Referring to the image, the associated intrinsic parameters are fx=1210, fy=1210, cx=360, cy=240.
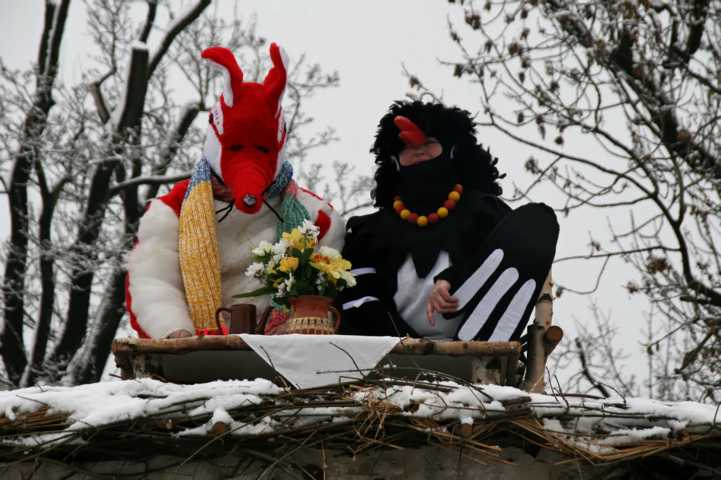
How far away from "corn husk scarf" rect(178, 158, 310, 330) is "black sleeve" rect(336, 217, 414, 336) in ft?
1.09

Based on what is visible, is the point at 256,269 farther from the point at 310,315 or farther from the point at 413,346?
the point at 413,346

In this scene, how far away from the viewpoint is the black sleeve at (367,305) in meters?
4.94

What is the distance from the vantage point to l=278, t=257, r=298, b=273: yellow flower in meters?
4.50

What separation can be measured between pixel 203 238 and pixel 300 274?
609mm

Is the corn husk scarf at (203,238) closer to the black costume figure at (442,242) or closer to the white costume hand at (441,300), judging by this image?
the black costume figure at (442,242)

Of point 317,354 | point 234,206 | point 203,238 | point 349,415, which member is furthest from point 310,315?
point 349,415

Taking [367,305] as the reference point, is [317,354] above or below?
below

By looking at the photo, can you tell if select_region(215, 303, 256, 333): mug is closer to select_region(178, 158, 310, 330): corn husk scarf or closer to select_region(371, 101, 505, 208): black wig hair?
select_region(178, 158, 310, 330): corn husk scarf

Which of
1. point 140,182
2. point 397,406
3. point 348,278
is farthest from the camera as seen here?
point 140,182

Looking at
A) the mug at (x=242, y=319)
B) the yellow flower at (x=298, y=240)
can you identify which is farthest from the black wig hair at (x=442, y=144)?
the mug at (x=242, y=319)

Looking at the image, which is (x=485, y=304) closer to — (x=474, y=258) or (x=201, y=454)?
(x=474, y=258)

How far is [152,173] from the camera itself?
1244 cm

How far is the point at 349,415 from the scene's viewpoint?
3582mm

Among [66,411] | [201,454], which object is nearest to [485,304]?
[201,454]
